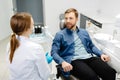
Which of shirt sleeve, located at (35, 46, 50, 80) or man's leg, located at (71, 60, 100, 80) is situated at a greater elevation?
shirt sleeve, located at (35, 46, 50, 80)

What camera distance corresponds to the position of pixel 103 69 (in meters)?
1.85

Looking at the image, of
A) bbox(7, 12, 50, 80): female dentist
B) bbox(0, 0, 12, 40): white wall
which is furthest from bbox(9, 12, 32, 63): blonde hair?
bbox(0, 0, 12, 40): white wall

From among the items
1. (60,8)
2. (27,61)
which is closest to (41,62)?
(27,61)

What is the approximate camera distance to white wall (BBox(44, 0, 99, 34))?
4199mm

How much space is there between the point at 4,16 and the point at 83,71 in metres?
3.28

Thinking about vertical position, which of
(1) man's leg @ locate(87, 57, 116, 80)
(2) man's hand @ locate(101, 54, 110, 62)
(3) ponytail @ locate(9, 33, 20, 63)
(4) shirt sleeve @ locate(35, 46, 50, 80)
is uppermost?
(3) ponytail @ locate(9, 33, 20, 63)

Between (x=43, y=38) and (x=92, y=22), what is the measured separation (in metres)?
1.39

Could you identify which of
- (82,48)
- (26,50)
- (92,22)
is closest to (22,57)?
(26,50)

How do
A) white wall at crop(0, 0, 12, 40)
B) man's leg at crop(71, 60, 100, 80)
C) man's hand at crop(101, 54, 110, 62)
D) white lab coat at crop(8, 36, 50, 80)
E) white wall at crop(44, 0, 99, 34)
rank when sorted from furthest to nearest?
white wall at crop(0, 0, 12, 40) → white wall at crop(44, 0, 99, 34) → man's hand at crop(101, 54, 110, 62) → man's leg at crop(71, 60, 100, 80) → white lab coat at crop(8, 36, 50, 80)

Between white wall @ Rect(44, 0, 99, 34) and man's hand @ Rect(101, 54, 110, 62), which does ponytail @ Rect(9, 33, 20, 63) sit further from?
white wall @ Rect(44, 0, 99, 34)

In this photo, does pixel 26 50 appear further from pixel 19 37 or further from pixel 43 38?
pixel 43 38

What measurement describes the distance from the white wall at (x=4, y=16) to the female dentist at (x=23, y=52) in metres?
3.16

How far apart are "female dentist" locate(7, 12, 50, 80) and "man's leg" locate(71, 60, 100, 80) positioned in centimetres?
52

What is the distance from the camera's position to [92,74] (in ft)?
5.73
